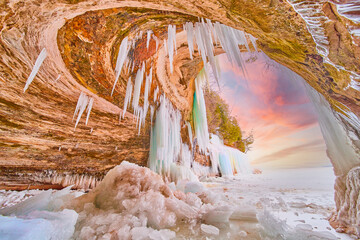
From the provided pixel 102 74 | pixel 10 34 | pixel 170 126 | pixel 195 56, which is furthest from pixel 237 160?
pixel 10 34

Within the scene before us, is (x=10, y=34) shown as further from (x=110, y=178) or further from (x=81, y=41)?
(x=110, y=178)

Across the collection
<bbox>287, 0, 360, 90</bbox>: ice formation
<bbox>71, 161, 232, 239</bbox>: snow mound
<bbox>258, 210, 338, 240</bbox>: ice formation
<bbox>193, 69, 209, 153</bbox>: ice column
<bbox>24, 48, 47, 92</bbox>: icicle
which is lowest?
<bbox>258, 210, 338, 240</bbox>: ice formation

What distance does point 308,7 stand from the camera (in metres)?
1.02

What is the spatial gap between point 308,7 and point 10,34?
2637mm

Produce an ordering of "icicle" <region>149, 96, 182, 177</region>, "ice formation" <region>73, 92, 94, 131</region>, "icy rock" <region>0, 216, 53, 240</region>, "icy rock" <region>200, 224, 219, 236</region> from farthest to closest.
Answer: "icicle" <region>149, 96, 182, 177</region>, "ice formation" <region>73, 92, 94, 131</region>, "icy rock" <region>200, 224, 219, 236</region>, "icy rock" <region>0, 216, 53, 240</region>

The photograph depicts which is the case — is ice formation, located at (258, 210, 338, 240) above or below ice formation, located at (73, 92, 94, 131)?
below

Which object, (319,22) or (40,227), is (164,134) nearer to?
(40,227)

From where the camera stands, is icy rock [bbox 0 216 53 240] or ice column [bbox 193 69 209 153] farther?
ice column [bbox 193 69 209 153]

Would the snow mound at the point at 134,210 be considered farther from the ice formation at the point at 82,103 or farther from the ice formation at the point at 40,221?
the ice formation at the point at 82,103

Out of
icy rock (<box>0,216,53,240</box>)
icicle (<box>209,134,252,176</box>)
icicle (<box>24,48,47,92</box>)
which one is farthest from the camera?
icicle (<box>209,134,252,176</box>)

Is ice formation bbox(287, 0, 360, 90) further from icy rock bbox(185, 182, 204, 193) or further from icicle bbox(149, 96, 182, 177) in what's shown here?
icicle bbox(149, 96, 182, 177)

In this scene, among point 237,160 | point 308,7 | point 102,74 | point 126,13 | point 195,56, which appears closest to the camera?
point 308,7

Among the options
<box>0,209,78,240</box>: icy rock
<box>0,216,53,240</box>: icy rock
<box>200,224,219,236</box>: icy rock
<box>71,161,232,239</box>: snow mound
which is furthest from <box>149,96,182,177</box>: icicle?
<box>0,216,53,240</box>: icy rock

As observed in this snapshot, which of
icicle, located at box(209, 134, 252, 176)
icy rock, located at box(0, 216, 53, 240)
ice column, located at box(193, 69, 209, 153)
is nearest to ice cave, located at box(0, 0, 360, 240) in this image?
icy rock, located at box(0, 216, 53, 240)
